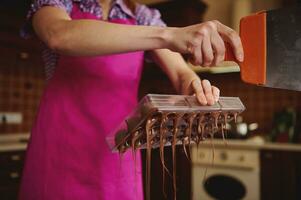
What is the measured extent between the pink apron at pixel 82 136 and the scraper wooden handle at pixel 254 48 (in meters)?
0.27

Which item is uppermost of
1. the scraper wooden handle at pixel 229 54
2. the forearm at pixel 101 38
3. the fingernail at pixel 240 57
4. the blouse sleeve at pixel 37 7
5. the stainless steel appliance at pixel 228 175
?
the blouse sleeve at pixel 37 7

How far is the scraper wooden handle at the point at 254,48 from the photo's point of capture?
357mm

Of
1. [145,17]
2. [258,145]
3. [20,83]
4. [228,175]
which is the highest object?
[145,17]

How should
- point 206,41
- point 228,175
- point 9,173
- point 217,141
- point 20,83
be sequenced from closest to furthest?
point 206,41 → point 217,141 → point 9,173 → point 228,175 → point 20,83

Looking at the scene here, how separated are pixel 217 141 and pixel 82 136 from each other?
97 centimetres

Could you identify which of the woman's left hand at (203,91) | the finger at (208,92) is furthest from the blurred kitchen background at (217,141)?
the finger at (208,92)

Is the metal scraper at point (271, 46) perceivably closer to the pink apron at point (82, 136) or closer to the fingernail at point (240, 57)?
the fingernail at point (240, 57)

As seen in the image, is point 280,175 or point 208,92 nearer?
point 208,92

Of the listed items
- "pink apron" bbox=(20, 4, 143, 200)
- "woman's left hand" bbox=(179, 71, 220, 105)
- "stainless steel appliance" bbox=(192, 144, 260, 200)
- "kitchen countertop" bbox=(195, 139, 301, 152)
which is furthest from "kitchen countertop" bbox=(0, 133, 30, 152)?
"woman's left hand" bbox=(179, 71, 220, 105)

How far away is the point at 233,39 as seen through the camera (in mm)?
353

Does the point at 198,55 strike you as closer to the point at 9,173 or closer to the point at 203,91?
the point at 203,91

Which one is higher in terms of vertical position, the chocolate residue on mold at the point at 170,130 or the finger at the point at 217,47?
the finger at the point at 217,47

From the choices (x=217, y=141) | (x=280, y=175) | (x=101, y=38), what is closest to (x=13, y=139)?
(x=217, y=141)

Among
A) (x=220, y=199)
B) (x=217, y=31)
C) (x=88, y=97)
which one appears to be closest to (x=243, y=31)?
(x=217, y=31)
